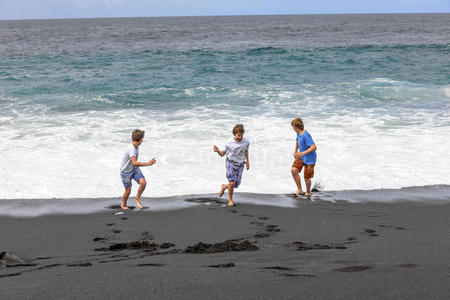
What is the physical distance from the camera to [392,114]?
14.9 m

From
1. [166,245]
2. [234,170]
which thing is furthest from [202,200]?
[166,245]

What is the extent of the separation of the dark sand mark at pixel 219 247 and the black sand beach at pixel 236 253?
0.01m

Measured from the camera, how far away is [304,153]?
7.20m

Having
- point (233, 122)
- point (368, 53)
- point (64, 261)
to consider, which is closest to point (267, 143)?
point (233, 122)

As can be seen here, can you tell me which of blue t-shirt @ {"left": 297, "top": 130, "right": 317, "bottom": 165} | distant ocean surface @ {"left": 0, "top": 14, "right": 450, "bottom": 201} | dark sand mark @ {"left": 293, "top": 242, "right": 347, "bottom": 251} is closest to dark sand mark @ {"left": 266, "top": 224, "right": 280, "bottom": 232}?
dark sand mark @ {"left": 293, "top": 242, "right": 347, "bottom": 251}

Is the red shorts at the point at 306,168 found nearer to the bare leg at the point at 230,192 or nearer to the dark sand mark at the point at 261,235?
the bare leg at the point at 230,192

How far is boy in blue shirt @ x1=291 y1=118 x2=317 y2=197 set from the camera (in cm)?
728

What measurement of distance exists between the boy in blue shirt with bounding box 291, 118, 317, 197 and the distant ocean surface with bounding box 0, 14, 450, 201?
604 millimetres

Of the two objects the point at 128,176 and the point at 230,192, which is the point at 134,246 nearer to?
the point at 128,176

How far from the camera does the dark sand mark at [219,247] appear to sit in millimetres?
4789

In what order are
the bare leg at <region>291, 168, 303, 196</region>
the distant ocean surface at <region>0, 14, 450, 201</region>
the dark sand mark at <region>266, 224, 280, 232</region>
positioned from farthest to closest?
the distant ocean surface at <region>0, 14, 450, 201</region>
the bare leg at <region>291, 168, 303, 196</region>
the dark sand mark at <region>266, 224, 280, 232</region>

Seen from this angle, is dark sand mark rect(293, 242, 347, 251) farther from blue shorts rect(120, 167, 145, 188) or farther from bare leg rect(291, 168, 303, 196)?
blue shorts rect(120, 167, 145, 188)

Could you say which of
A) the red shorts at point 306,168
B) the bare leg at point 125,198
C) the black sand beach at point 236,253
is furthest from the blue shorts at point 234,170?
the bare leg at point 125,198

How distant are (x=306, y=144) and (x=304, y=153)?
0.22 m
